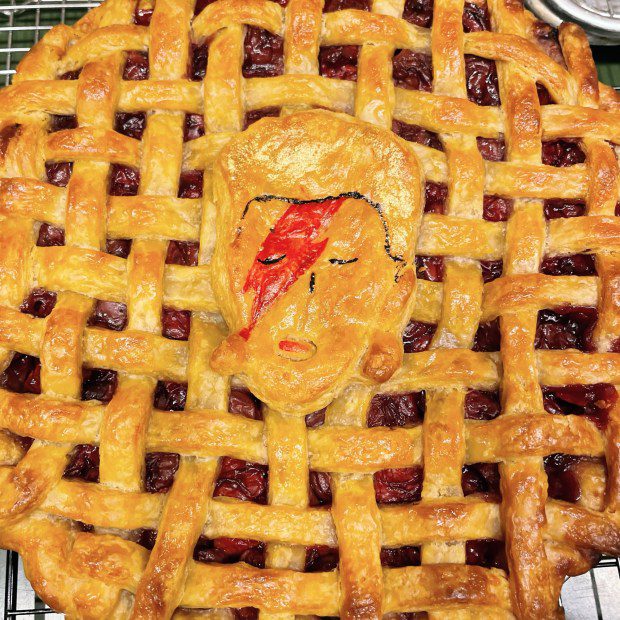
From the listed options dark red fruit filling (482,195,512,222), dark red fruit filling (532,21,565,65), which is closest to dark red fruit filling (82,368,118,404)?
dark red fruit filling (482,195,512,222)

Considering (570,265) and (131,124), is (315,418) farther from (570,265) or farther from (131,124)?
(131,124)

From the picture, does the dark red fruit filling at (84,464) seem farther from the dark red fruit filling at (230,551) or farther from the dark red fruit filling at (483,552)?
the dark red fruit filling at (483,552)

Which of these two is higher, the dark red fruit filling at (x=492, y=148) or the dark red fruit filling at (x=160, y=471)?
the dark red fruit filling at (x=492, y=148)

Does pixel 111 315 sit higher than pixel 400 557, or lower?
higher

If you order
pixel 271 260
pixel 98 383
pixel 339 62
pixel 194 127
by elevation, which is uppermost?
pixel 339 62

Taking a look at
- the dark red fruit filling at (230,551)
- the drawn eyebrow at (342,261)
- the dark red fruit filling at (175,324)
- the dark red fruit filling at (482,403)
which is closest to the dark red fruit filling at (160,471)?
the dark red fruit filling at (230,551)

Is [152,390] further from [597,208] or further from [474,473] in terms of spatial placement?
[597,208]

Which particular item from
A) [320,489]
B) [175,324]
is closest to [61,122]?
[175,324]
